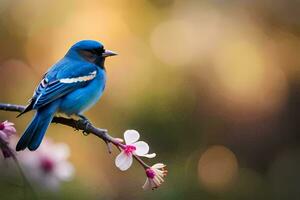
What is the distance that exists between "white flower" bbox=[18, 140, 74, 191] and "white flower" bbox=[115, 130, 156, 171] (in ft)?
0.48

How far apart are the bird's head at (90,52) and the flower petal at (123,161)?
30.0 inches

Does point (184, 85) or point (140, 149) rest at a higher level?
point (140, 149)

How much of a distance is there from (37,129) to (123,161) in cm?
30

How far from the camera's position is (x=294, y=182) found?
417cm

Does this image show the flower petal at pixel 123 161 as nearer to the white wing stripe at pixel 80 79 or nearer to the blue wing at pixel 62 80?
the blue wing at pixel 62 80

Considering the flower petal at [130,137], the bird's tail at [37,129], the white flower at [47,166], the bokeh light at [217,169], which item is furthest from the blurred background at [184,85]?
the flower petal at [130,137]

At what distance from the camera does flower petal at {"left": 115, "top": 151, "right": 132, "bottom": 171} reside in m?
1.08

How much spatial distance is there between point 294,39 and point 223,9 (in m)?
0.62

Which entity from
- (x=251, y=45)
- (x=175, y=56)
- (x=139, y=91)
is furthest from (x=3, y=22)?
(x=251, y=45)

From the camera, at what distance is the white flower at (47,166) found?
Result: 45.8 inches

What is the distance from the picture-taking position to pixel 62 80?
167 centimetres

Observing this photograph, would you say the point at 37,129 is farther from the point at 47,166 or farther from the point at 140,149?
the point at 140,149

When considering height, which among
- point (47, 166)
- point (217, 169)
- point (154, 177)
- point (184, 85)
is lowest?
point (217, 169)

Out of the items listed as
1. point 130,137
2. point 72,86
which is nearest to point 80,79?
point 72,86
